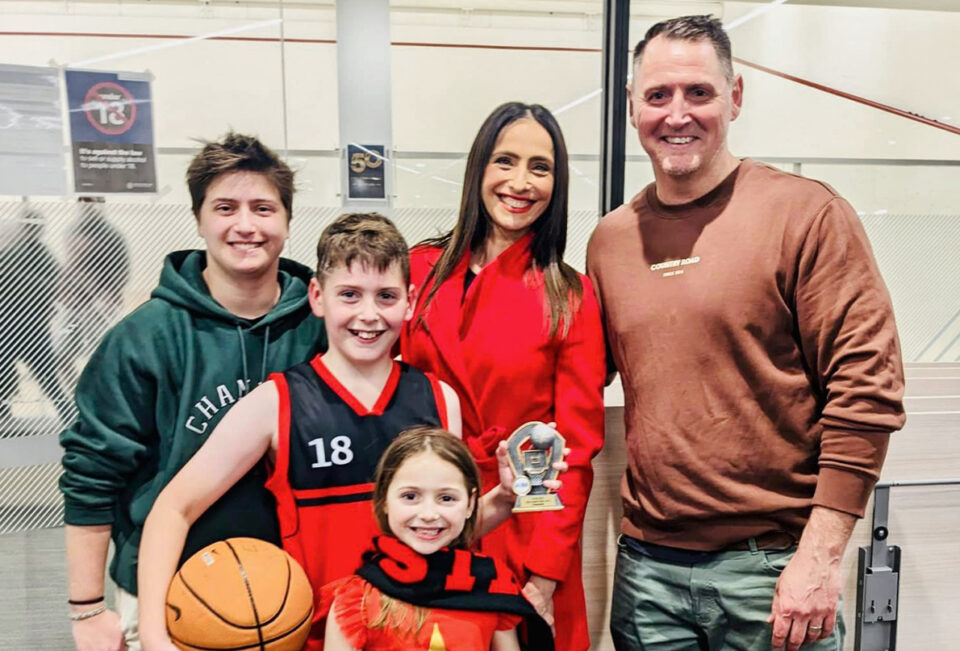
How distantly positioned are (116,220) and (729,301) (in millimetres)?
1988

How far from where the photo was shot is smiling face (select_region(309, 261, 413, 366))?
1493 millimetres

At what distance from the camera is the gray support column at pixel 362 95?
3164 millimetres

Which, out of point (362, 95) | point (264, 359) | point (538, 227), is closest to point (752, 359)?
point (538, 227)

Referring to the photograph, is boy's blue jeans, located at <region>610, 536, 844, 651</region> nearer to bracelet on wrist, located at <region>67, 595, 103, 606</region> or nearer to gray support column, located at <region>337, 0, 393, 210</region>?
bracelet on wrist, located at <region>67, 595, 103, 606</region>

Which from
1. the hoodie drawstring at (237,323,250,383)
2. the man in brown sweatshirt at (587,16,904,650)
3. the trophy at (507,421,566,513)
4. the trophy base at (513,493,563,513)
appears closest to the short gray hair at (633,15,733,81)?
the man in brown sweatshirt at (587,16,904,650)

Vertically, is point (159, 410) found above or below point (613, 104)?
below

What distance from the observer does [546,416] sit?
5.60 ft

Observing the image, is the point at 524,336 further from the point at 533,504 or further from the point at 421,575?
the point at 421,575

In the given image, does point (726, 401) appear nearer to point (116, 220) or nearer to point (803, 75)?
point (116, 220)

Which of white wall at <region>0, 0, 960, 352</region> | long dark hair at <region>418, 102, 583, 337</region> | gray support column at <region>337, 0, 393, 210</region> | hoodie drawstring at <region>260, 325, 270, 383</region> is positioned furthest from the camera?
gray support column at <region>337, 0, 393, 210</region>

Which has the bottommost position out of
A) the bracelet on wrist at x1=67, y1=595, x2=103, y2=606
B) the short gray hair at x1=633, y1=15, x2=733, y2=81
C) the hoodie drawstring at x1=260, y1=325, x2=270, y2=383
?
the bracelet on wrist at x1=67, y1=595, x2=103, y2=606

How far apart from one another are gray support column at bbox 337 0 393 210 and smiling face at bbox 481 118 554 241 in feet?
5.23

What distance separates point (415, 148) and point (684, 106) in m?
1.87

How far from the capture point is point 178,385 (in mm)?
1525
